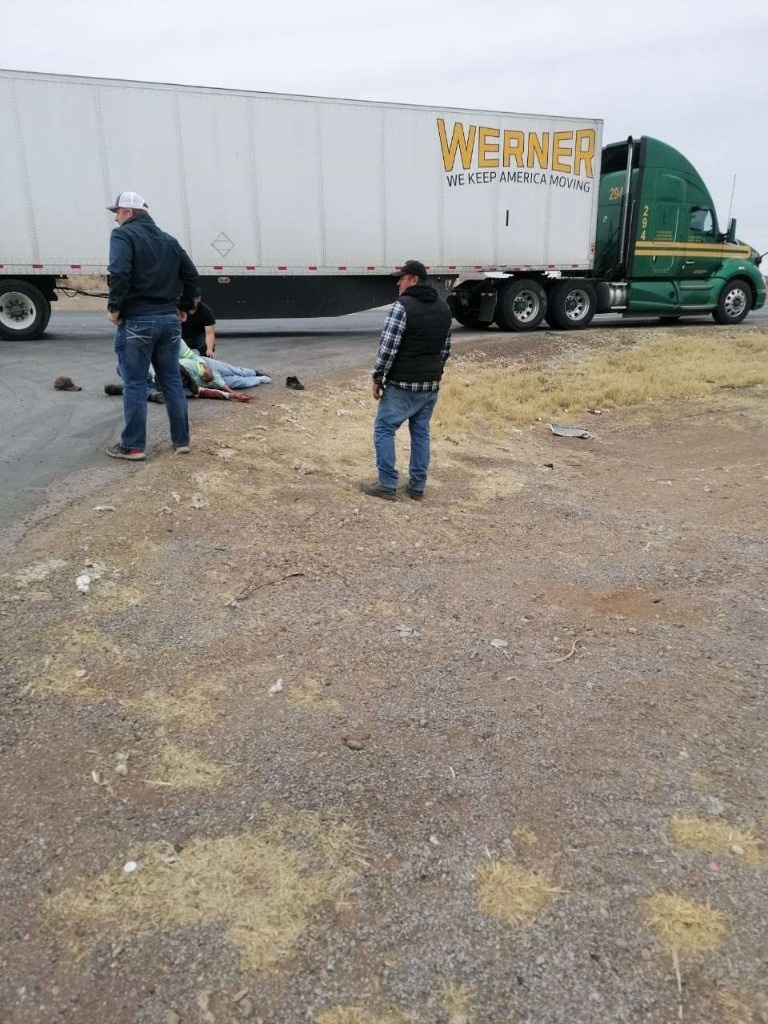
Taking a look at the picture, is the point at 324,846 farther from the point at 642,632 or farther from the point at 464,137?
the point at 464,137

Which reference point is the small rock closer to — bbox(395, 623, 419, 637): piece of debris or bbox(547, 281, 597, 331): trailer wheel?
bbox(395, 623, 419, 637): piece of debris

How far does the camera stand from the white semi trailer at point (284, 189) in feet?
40.3

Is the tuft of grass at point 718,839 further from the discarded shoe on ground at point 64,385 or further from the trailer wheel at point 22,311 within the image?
the trailer wheel at point 22,311

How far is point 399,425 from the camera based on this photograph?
5.99 meters

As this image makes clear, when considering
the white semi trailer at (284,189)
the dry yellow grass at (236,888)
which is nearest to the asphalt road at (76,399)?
the white semi trailer at (284,189)

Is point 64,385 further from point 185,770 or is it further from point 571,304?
point 571,304

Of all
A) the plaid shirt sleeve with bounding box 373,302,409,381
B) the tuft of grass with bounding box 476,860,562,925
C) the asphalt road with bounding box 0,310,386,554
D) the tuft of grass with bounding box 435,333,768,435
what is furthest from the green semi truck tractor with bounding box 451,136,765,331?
the tuft of grass with bounding box 476,860,562,925

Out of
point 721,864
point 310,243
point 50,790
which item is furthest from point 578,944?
point 310,243

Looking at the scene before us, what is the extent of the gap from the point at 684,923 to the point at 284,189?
1357 cm

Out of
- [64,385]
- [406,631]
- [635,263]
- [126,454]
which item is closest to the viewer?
[406,631]

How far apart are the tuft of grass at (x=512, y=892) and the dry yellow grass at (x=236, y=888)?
15.7 inches

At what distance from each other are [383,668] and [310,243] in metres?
12.0

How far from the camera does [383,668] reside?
3.54 m

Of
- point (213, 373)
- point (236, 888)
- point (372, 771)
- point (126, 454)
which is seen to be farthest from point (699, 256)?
point (236, 888)
